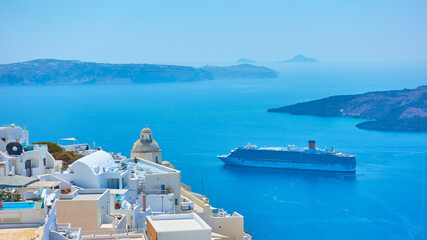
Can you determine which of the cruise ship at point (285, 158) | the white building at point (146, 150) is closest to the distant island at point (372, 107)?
the cruise ship at point (285, 158)

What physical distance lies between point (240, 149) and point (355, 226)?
24526mm

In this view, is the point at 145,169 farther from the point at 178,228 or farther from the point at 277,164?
the point at 277,164

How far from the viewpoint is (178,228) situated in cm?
1159

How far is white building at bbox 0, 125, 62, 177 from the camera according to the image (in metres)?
18.3

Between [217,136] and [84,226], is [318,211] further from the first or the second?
[217,136]

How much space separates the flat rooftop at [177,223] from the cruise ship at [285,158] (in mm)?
43606

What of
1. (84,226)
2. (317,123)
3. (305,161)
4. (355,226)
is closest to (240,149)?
(305,161)

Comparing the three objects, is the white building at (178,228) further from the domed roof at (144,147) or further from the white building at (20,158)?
the domed roof at (144,147)

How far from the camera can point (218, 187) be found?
4388 centimetres

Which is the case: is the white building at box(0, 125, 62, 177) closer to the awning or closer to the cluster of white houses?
the cluster of white houses

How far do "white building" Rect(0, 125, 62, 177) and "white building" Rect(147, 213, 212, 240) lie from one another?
7.08 m

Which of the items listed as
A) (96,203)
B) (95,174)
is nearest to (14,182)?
(96,203)

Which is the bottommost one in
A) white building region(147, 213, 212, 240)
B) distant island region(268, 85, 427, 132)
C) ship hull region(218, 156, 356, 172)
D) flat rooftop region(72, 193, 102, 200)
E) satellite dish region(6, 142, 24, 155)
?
ship hull region(218, 156, 356, 172)

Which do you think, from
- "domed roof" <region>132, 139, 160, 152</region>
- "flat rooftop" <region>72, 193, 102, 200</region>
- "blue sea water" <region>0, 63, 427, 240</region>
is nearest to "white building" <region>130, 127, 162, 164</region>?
"domed roof" <region>132, 139, 160, 152</region>
